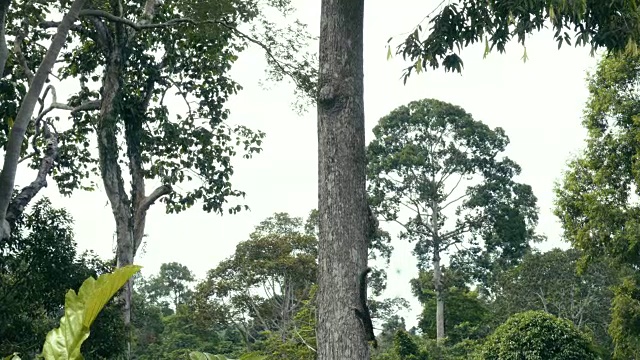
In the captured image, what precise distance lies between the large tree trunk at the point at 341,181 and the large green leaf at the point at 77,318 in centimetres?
497

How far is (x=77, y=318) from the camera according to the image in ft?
3.71

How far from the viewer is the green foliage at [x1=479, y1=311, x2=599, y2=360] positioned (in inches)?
692

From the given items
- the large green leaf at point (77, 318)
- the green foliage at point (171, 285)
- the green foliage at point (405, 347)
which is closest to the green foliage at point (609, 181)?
the green foliage at point (405, 347)

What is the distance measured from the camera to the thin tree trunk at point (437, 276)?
31.2 m

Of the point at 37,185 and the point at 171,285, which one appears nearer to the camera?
the point at 37,185

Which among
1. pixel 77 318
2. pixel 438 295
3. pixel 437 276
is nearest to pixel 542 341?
pixel 438 295

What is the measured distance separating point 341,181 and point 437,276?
27109 mm

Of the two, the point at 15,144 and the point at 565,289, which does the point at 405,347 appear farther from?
the point at 15,144

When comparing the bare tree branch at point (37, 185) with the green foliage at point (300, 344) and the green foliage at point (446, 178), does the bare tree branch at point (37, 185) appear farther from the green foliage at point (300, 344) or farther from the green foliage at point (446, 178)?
the green foliage at point (446, 178)

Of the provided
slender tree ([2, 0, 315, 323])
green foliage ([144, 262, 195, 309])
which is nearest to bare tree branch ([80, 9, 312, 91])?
slender tree ([2, 0, 315, 323])

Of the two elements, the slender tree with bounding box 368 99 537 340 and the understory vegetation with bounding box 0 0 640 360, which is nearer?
the understory vegetation with bounding box 0 0 640 360

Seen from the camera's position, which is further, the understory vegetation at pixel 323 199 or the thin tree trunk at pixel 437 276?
the thin tree trunk at pixel 437 276

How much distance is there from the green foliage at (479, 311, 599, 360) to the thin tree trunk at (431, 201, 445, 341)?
12.2 metres

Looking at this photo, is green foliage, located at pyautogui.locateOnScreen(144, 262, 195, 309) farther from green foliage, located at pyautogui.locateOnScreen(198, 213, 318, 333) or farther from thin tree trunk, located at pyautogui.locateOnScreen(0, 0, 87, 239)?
thin tree trunk, located at pyautogui.locateOnScreen(0, 0, 87, 239)
